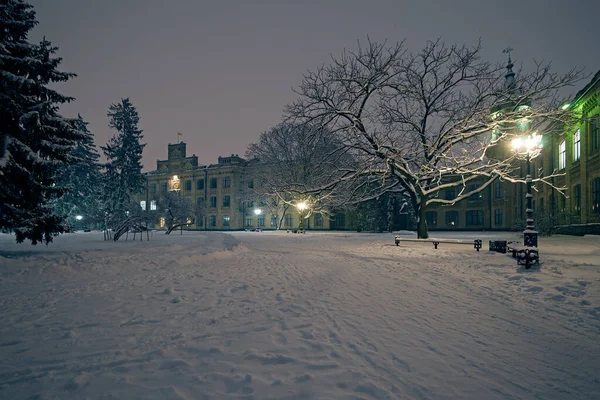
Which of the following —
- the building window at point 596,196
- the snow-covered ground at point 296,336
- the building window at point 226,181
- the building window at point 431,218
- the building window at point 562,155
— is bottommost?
the snow-covered ground at point 296,336

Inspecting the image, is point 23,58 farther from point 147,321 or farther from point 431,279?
point 431,279

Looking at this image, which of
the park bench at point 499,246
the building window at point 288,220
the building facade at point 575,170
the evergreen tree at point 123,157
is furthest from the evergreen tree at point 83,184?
the building facade at point 575,170

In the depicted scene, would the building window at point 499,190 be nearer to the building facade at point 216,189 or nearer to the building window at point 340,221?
the building window at point 340,221

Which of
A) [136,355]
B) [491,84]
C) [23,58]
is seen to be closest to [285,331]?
[136,355]

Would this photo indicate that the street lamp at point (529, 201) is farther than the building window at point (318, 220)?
No

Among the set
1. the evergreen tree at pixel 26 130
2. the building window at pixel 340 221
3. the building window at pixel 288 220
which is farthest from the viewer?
the building window at pixel 288 220

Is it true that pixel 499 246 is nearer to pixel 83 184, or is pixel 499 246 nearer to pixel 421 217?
pixel 421 217

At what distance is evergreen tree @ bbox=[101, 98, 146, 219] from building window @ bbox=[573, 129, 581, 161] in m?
44.6

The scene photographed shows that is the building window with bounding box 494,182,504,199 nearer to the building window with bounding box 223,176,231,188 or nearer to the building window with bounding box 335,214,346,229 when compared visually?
the building window with bounding box 335,214,346,229

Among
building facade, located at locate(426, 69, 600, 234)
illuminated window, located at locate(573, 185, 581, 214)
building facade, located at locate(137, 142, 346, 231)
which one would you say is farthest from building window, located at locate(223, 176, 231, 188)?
illuminated window, located at locate(573, 185, 581, 214)

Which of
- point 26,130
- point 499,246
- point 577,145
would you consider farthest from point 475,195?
point 26,130

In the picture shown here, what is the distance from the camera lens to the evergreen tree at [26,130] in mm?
8711

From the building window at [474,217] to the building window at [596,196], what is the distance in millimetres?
25542

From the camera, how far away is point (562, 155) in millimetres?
24609
